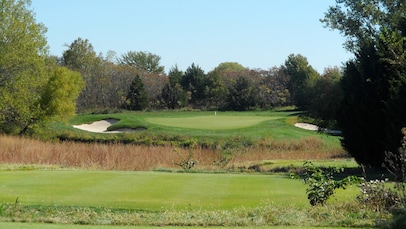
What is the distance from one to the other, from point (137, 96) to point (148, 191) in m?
47.0

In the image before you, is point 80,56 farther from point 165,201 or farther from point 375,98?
point 165,201

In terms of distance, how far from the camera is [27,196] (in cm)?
1224

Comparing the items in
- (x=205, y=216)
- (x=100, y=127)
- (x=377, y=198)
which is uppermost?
(x=377, y=198)

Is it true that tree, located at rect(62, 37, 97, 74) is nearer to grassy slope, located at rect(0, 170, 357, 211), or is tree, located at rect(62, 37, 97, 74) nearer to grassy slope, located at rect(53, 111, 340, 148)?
grassy slope, located at rect(53, 111, 340, 148)

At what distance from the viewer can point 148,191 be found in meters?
13.3

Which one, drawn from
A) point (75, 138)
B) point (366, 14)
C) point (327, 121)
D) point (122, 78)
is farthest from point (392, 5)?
point (122, 78)

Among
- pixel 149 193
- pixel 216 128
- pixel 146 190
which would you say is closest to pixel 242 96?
pixel 216 128

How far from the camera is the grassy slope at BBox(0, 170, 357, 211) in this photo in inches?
463

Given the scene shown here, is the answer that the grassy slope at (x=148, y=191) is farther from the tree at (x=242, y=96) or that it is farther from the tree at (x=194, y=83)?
the tree at (x=194, y=83)

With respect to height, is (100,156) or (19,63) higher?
(19,63)

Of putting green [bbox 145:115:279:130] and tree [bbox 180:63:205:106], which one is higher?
tree [bbox 180:63:205:106]

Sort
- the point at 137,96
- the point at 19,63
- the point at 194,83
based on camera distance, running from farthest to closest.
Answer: the point at 194,83 → the point at 137,96 → the point at 19,63

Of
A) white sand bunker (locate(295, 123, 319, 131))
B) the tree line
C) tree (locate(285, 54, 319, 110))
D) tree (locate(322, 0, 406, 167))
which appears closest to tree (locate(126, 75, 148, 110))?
the tree line

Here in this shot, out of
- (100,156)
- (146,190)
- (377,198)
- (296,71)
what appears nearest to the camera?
(377,198)
